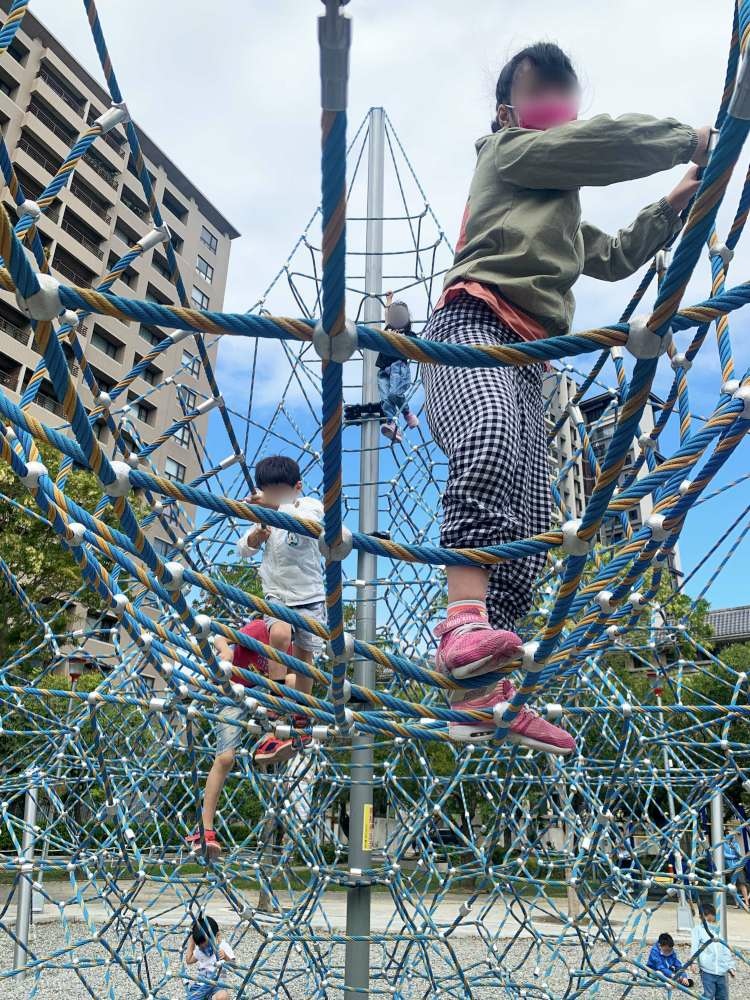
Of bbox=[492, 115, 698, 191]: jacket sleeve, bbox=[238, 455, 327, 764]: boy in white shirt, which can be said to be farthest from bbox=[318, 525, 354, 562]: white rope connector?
bbox=[238, 455, 327, 764]: boy in white shirt

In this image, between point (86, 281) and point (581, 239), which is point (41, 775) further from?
point (86, 281)

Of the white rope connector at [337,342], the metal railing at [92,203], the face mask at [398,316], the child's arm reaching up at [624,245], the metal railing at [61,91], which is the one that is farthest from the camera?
the metal railing at [92,203]

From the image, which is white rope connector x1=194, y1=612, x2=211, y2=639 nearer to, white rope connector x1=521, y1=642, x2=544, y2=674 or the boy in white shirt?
white rope connector x1=521, y1=642, x2=544, y2=674

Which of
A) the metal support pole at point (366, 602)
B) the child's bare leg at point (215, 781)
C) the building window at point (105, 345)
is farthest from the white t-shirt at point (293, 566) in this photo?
the building window at point (105, 345)

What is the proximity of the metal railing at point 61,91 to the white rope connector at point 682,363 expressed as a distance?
75.5ft

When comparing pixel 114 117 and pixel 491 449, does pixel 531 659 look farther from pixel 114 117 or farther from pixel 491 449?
pixel 114 117

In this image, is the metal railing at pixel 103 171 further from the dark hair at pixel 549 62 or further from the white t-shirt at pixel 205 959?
the dark hair at pixel 549 62

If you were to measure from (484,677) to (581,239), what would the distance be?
99 centimetres

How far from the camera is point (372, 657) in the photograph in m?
1.58

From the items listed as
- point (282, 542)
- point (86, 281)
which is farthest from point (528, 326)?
point (86, 281)

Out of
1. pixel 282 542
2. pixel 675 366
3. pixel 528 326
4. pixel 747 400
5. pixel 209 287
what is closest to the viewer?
pixel 747 400

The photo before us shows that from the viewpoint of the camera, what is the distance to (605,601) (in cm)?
146

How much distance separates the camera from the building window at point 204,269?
2611 cm

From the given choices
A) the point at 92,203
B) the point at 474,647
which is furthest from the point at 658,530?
the point at 92,203
